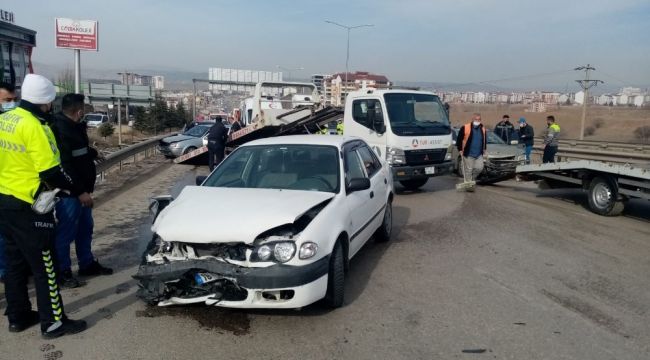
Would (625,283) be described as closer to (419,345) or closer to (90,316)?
(419,345)

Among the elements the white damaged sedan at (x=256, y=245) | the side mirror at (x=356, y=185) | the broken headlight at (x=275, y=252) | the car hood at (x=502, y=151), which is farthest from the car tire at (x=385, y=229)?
the car hood at (x=502, y=151)

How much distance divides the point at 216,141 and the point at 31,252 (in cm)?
1096

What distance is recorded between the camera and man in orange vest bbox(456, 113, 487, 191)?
1213 cm

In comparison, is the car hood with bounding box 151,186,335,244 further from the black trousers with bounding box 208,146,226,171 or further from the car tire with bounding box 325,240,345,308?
the black trousers with bounding box 208,146,226,171

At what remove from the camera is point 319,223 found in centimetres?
452

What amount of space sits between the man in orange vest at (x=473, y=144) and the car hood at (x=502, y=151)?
2.16 meters

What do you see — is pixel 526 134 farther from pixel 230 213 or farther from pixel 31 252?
pixel 31 252

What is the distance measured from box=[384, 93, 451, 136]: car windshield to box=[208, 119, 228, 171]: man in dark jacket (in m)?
5.22

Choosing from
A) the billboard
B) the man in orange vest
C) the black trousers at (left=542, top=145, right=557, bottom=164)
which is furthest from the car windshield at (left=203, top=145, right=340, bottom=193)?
the billboard

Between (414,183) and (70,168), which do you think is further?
(414,183)

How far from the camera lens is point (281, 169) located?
228 inches

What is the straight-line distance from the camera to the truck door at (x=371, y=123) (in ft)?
38.4

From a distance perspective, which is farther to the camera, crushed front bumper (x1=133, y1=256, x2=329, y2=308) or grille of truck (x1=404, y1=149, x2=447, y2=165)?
grille of truck (x1=404, y1=149, x2=447, y2=165)

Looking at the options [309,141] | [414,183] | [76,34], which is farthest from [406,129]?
[76,34]
